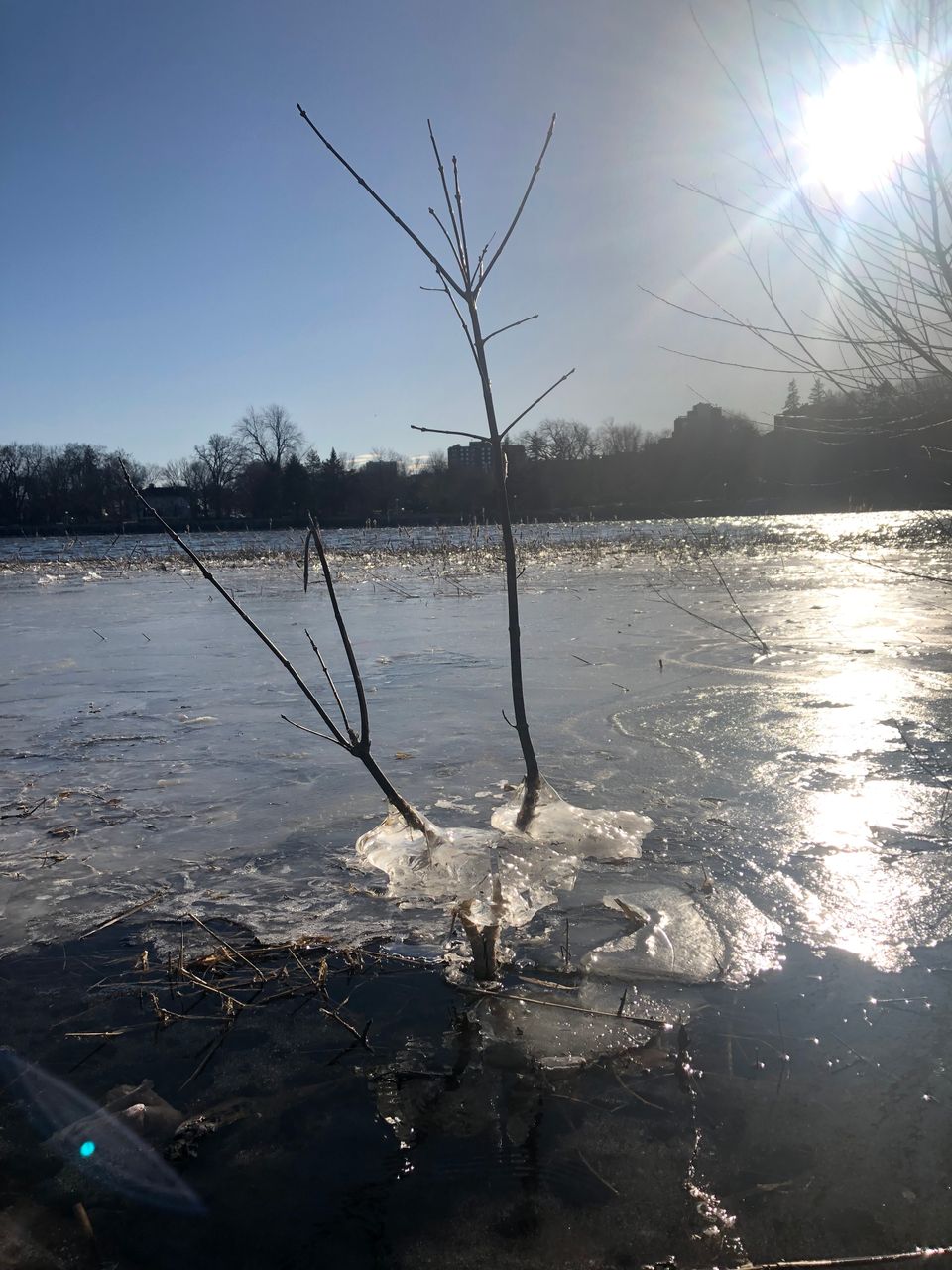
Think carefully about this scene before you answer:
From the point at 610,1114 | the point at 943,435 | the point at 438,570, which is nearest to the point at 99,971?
the point at 610,1114

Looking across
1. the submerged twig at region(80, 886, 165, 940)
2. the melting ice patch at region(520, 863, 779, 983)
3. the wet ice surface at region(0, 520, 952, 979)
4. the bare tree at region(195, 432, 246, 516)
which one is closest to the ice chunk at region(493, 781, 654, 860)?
the wet ice surface at region(0, 520, 952, 979)

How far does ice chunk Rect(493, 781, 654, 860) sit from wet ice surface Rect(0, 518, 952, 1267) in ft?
0.21

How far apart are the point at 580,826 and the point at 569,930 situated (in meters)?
0.65

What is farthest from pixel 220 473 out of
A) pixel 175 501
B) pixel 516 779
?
pixel 516 779

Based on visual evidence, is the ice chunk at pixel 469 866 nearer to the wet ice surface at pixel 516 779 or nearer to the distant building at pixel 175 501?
the wet ice surface at pixel 516 779

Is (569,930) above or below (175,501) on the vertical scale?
below

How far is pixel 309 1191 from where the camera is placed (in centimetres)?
132

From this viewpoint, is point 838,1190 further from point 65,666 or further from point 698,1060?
point 65,666

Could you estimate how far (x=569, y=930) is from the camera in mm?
2188

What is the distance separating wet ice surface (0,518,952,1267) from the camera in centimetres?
129

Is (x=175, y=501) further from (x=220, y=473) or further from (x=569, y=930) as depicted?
(x=569, y=930)

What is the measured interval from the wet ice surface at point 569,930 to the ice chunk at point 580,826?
0.06 meters

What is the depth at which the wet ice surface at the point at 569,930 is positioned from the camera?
1.29 metres

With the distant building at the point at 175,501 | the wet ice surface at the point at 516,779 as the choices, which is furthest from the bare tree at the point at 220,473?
the wet ice surface at the point at 516,779
